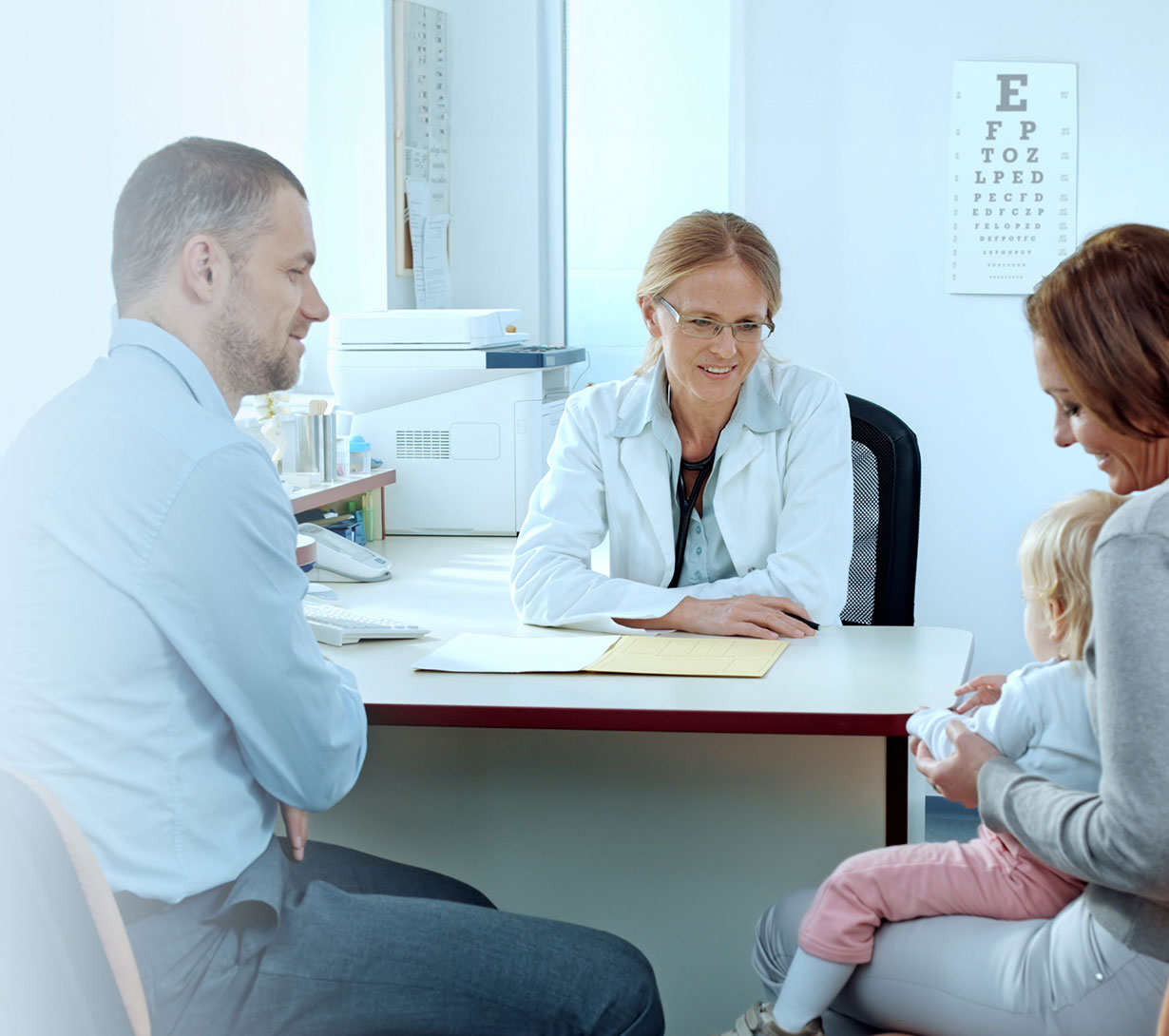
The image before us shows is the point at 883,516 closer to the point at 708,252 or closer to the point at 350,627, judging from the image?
the point at 708,252

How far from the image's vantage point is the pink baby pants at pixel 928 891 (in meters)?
1.20

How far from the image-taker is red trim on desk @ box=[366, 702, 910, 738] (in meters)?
1.49

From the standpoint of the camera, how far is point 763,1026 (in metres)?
1.36

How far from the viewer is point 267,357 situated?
4.50 ft

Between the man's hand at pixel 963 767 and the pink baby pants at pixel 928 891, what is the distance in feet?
0.14

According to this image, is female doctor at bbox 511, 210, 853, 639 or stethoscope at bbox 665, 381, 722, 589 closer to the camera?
female doctor at bbox 511, 210, 853, 639

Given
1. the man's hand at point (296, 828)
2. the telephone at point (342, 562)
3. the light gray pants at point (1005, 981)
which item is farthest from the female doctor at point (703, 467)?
the light gray pants at point (1005, 981)

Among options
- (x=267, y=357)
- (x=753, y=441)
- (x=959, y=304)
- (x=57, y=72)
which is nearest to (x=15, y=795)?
(x=267, y=357)

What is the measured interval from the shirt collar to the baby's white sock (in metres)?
0.83

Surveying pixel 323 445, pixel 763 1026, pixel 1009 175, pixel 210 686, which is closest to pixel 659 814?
pixel 763 1026

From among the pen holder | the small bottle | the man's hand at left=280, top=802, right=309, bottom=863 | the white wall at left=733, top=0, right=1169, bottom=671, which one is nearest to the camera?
the man's hand at left=280, top=802, right=309, bottom=863

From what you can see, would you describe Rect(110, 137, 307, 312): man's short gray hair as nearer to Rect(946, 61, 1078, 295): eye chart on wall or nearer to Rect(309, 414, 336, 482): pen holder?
Rect(309, 414, 336, 482): pen holder

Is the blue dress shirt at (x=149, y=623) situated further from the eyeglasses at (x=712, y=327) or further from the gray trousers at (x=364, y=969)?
the eyeglasses at (x=712, y=327)

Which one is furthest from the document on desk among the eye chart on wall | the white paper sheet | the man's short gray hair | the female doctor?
the eye chart on wall
